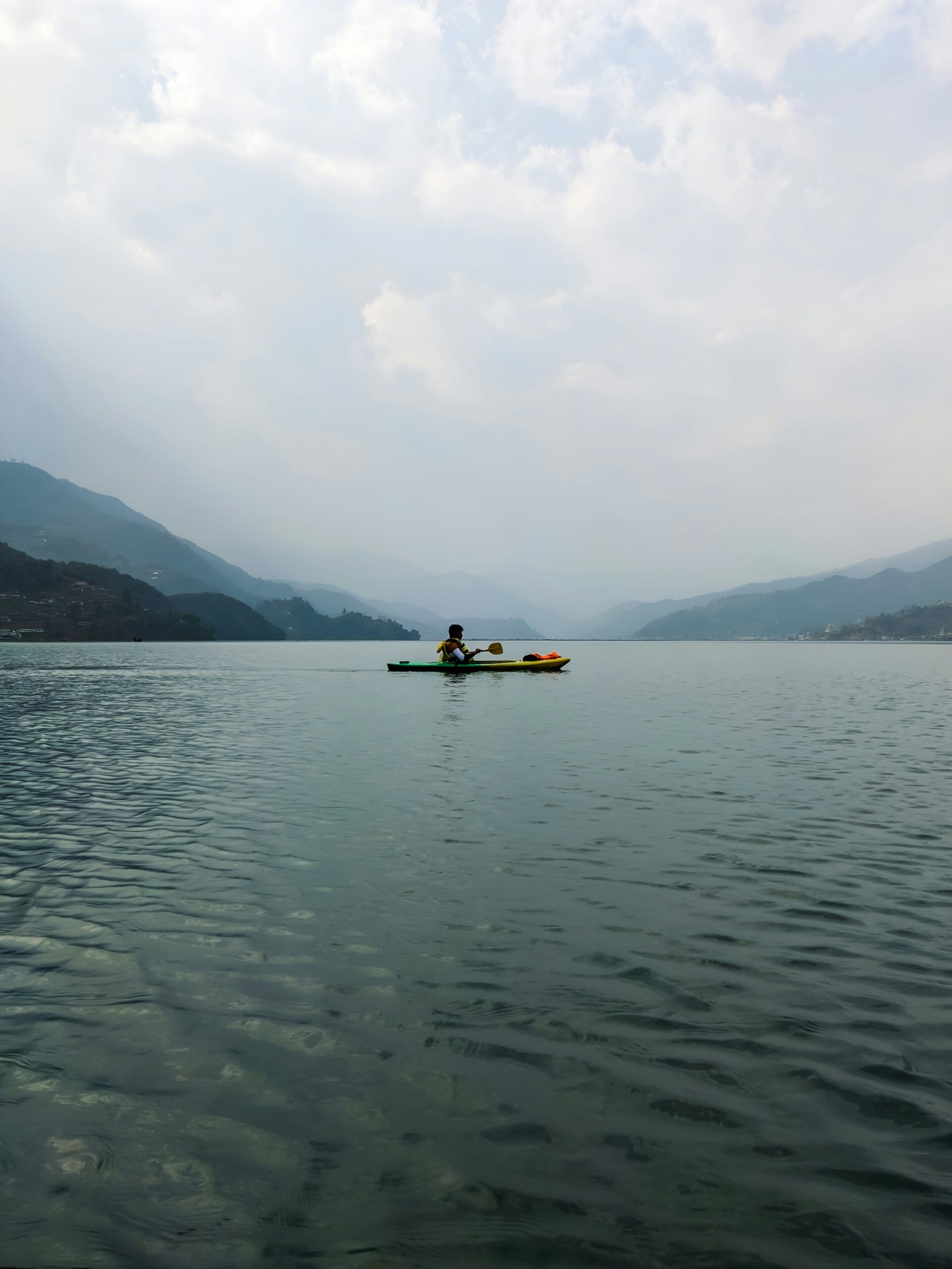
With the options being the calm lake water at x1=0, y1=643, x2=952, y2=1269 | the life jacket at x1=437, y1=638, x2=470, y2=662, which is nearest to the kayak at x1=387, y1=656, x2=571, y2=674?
the life jacket at x1=437, y1=638, x2=470, y2=662

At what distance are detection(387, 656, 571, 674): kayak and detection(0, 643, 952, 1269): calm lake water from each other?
38639 mm

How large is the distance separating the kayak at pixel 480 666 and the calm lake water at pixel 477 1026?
38.6 metres

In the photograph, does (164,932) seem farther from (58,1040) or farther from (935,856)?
(935,856)

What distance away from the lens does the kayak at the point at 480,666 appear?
56.7 metres

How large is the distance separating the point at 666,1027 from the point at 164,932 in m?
5.91

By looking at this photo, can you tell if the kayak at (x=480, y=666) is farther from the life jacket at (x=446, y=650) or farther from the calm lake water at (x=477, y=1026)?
the calm lake water at (x=477, y=1026)

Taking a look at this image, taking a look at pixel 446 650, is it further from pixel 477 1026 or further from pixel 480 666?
pixel 477 1026

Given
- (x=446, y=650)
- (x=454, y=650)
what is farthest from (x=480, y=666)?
(x=446, y=650)

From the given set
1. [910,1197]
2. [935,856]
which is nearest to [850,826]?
[935,856]

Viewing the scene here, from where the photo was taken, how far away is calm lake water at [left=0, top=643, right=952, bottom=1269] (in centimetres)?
445

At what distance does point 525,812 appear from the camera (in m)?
15.4

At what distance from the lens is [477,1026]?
674cm

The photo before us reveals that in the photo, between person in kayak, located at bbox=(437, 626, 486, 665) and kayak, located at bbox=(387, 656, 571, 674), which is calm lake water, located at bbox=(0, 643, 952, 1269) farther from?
kayak, located at bbox=(387, 656, 571, 674)

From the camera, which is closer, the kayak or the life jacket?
the life jacket
